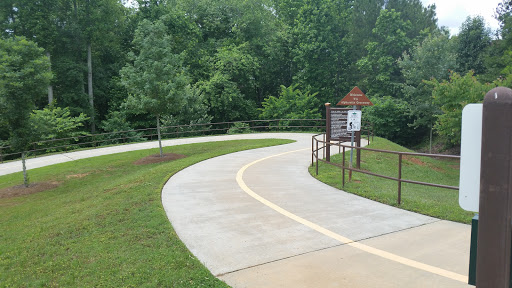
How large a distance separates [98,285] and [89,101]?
35.1 meters

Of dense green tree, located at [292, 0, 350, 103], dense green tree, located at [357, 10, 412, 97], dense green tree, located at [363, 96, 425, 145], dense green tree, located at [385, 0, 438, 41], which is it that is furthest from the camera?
dense green tree, located at [385, 0, 438, 41]

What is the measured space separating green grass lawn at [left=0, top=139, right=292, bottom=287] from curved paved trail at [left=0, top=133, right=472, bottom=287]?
0.35 m

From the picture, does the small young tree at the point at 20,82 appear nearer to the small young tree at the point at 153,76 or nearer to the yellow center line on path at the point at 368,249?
the small young tree at the point at 153,76

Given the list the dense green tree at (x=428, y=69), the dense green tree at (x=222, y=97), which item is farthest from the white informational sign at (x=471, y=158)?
the dense green tree at (x=428, y=69)

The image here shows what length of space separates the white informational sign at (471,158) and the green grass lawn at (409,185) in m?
5.20

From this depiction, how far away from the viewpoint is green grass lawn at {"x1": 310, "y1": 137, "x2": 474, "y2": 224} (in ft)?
23.7

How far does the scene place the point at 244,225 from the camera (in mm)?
6398

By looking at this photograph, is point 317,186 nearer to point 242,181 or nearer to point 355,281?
point 242,181

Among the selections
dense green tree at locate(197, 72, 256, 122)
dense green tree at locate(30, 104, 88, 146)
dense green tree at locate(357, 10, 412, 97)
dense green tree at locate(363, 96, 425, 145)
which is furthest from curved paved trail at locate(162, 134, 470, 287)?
dense green tree at locate(357, 10, 412, 97)

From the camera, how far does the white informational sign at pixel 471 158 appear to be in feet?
6.18

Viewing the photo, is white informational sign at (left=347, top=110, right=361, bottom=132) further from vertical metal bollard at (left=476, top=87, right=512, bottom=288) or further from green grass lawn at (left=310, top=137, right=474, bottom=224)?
vertical metal bollard at (left=476, top=87, right=512, bottom=288)

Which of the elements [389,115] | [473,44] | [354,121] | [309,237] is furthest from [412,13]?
[309,237]

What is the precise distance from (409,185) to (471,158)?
13.0 metres

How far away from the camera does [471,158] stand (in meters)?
1.92
